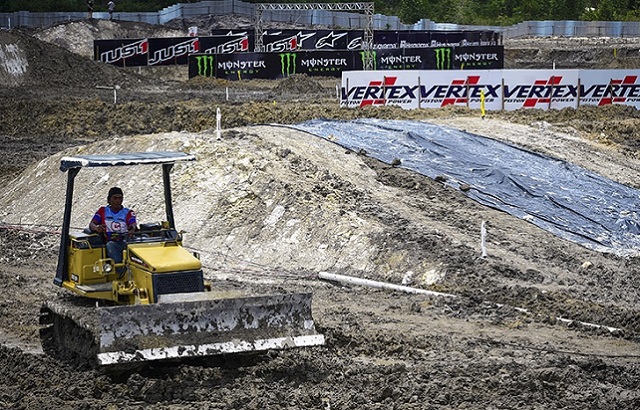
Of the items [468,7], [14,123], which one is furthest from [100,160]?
[468,7]

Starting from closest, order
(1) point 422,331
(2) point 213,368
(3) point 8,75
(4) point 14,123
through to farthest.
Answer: (2) point 213,368, (1) point 422,331, (4) point 14,123, (3) point 8,75

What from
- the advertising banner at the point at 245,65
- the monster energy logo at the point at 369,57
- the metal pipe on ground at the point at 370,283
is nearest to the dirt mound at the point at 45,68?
the advertising banner at the point at 245,65

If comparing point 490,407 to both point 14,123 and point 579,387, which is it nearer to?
point 579,387

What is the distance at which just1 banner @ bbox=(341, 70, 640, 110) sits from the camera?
35000 mm

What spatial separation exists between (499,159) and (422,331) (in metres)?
10.1

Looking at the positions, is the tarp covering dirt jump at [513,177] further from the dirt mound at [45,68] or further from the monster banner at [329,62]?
the dirt mound at [45,68]

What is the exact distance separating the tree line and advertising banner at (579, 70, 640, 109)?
48.4 metres

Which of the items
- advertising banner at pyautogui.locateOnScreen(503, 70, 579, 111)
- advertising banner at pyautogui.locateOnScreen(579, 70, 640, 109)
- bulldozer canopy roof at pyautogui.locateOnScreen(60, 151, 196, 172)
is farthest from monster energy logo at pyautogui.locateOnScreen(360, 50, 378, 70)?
bulldozer canopy roof at pyautogui.locateOnScreen(60, 151, 196, 172)

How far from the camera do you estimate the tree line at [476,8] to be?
275 ft

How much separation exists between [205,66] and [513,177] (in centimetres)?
3216

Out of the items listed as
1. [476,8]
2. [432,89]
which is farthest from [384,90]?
[476,8]

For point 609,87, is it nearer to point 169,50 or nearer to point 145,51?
point 169,50

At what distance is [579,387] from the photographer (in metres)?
11.1

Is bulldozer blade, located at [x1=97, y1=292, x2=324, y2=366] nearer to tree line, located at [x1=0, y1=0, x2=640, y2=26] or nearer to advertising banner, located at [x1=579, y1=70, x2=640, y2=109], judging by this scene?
advertising banner, located at [x1=579, y1=70, x2=640, y2=109]
